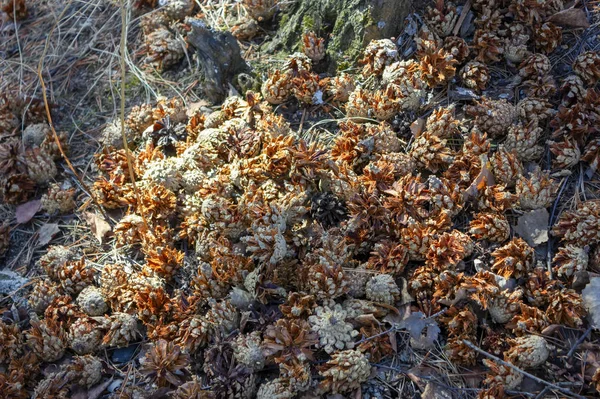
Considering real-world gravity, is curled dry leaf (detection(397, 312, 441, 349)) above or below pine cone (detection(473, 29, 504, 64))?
below

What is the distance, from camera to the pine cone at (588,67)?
330cm

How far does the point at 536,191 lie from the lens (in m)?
3.04

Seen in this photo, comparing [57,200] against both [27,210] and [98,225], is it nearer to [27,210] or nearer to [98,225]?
[27,210]

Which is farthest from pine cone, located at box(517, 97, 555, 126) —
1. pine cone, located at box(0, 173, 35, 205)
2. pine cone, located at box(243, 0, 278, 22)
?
pine cone, located at box(0, 173, 35, 205)

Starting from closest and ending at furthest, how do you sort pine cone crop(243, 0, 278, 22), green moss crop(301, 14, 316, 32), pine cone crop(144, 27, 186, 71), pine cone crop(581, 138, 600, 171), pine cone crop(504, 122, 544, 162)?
pine cone crop(581, 138, 600, 171) → pine cone crop(504, 122, 544, 162) → green moss crop(301, 14, 316, 32) → pine cone crop(243, 0, 278, 22) → pine cone crop(144, 27, 186, 71)

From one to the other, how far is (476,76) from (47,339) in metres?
3.02

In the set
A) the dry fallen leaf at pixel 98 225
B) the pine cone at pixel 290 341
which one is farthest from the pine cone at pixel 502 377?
the dry fallen leaf at pixel 98 225

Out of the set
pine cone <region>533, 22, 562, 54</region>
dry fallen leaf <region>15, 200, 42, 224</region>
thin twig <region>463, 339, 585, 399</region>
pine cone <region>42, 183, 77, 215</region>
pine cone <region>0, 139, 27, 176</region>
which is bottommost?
dry fallen leaf <region>15, 200, 42, 224</region>

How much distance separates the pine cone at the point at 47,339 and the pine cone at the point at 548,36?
3.42 metres

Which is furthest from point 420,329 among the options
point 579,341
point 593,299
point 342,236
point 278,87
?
point 278,87

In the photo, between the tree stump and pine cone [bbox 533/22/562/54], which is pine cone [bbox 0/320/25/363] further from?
pine cone [bbox 533/22/562/54]

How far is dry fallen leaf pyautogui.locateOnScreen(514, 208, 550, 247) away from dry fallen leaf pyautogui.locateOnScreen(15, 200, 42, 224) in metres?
3.15

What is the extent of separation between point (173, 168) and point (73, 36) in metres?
2.05

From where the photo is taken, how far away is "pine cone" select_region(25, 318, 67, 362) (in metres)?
3.06
